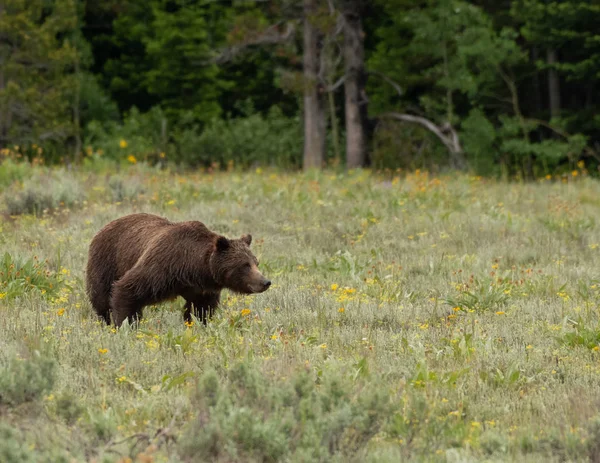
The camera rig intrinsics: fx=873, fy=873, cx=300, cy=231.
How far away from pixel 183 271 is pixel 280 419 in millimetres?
2461

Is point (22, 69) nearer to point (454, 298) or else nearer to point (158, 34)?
point (158, 34)

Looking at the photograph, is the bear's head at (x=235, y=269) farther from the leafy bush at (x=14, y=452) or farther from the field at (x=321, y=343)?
the leafy bush at (x=14, y=452)

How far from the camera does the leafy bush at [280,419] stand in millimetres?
4055

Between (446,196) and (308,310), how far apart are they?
258 inches

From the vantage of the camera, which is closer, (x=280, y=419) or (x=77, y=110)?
(x=280, y=419)

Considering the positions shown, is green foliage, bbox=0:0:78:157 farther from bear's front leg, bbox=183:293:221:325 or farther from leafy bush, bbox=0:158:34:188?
bear's front leg, bbox=183:293:221:325

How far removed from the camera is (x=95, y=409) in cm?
463

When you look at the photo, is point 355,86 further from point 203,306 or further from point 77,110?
point 203,306

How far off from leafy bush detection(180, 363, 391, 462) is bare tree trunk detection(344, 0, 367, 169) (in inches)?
662

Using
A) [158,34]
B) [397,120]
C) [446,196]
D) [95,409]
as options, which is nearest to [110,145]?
[158,34]

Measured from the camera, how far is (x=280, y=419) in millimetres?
4199

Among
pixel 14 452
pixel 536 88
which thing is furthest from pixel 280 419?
pixel 536 88

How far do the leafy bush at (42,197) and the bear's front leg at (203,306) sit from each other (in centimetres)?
492

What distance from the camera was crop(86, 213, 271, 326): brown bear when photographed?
6.43 m
